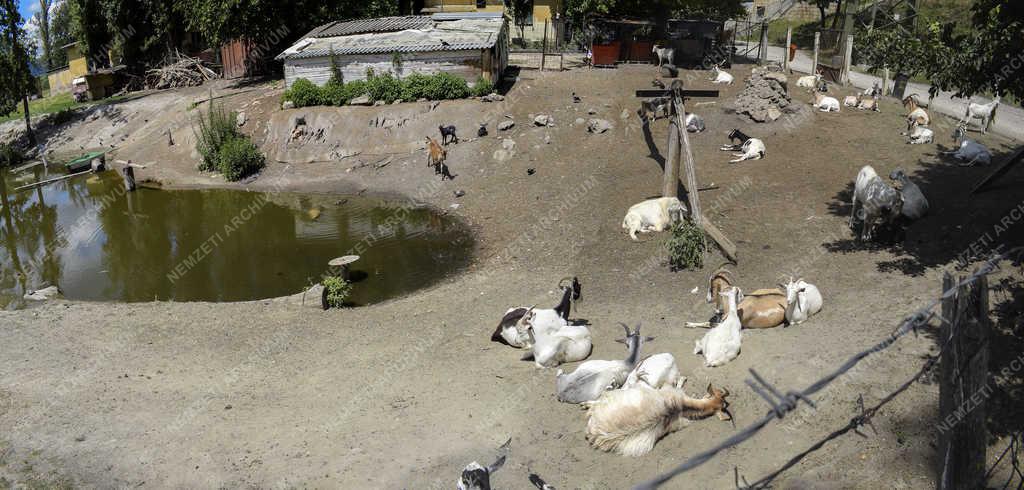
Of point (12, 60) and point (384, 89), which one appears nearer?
point (384, 89)

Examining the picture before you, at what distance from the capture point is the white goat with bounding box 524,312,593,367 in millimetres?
9445

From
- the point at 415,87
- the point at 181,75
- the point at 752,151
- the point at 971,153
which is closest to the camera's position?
the point at 971,153

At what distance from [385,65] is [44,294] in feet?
50.8

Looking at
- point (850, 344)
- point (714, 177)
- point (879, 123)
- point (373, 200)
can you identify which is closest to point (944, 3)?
point (879, 123)

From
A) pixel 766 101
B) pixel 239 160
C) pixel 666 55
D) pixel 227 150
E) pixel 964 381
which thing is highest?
pixel 666 55

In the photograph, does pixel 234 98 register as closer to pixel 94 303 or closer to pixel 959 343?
pixel 94 303

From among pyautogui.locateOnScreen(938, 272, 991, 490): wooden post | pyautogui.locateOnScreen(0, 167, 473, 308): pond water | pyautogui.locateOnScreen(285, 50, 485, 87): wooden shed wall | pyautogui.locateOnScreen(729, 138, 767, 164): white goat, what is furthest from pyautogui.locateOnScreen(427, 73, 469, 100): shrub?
pyautogui.locateOnScreen(938, 272, 991, 490): wooden post

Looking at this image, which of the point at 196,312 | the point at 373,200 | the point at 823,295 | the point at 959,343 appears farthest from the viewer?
the point at 373,200

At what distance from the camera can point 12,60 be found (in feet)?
95.0

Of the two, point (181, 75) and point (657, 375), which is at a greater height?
point (181, 75)

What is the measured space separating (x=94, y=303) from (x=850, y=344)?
1454 cm

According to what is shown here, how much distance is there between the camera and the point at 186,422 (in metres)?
9.05

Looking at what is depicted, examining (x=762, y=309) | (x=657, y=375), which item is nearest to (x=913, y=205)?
(x=762, y=309)

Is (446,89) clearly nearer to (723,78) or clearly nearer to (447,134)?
(447,134)
